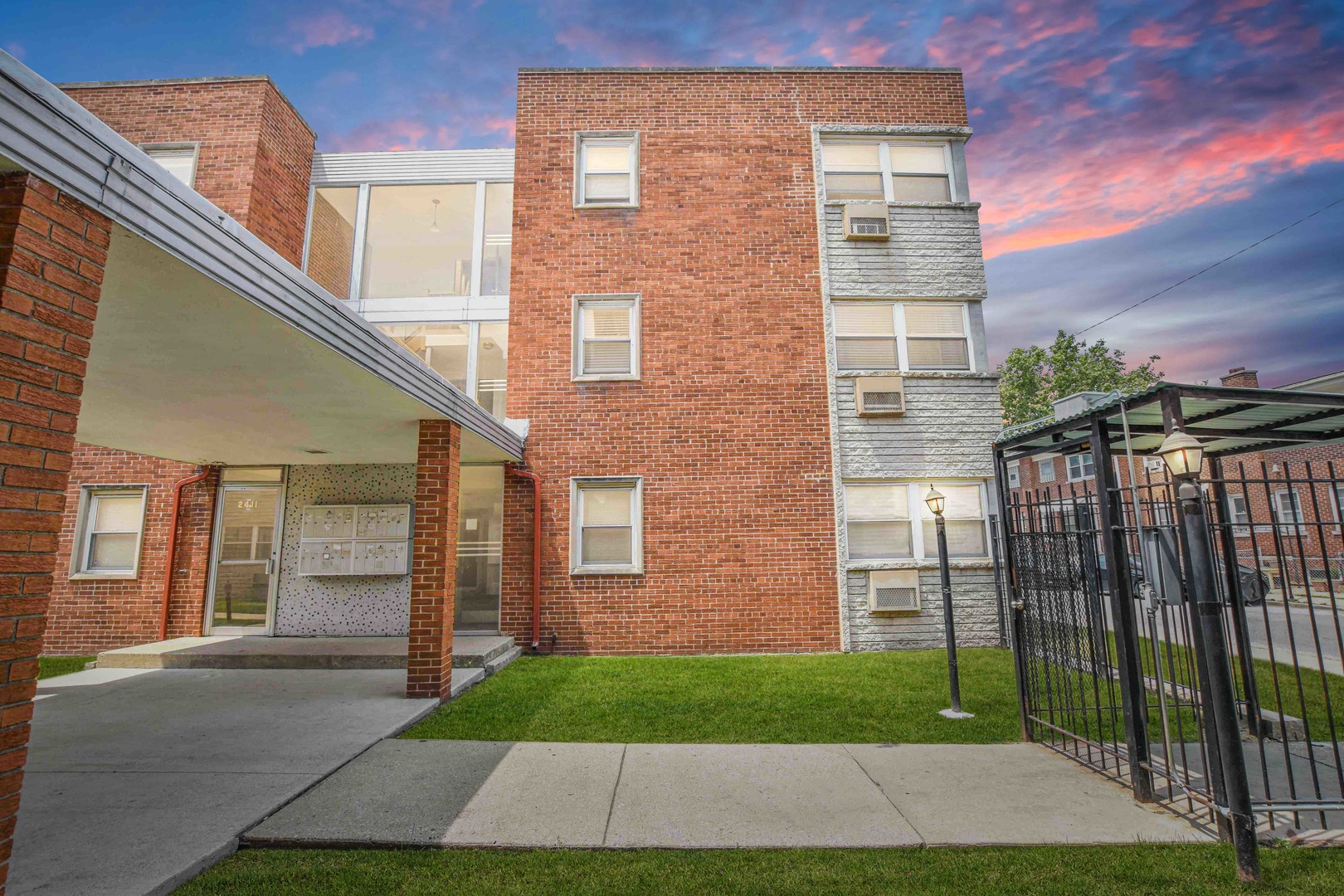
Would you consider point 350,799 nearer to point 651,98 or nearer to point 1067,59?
point 651,98

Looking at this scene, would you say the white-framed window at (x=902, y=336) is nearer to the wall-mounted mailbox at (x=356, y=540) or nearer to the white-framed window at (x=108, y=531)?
the wall-mounted mailbox at (x=356, y=540)

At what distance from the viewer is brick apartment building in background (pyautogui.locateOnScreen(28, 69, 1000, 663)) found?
32.2 ft

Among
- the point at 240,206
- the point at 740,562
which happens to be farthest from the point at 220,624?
the point at 740,562

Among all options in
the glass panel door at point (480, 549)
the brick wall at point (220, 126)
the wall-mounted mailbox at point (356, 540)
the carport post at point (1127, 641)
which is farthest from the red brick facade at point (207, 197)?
the carport post at point (1127, 641)

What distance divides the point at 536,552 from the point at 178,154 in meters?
9.51

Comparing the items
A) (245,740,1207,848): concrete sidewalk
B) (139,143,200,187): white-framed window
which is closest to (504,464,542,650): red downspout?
(245,740,1207,848): concrete sidewalk

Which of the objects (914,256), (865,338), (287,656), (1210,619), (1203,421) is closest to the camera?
(1210,619)

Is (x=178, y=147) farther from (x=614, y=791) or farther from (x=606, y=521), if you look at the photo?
(x=614, y=791)

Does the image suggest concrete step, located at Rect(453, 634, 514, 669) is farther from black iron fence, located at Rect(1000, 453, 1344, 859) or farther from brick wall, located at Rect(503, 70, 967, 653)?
black iron fence, located at Rect(1000, 453, 1344, 859)

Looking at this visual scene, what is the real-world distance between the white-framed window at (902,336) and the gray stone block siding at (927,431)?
0.35 meters

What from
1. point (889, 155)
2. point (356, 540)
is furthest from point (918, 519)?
point (356, 540)

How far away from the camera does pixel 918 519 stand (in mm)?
10227

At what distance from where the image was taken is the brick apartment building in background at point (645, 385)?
980 cm

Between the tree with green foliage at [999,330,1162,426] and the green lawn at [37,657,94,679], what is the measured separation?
38.4 metres
